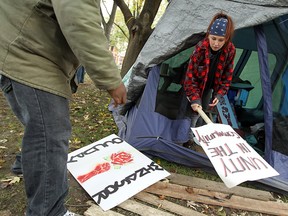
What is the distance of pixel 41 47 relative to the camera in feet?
4.15

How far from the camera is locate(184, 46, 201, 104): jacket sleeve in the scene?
279cm

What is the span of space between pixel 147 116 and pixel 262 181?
4.08 feet

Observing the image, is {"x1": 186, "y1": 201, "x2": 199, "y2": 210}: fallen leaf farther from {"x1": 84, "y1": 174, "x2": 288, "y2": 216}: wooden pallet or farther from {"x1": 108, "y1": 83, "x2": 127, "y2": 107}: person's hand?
{"x1": 108, "y1": 83, "x2": 127, "y2": 107}: person's hand

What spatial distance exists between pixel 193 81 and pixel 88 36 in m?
1.85

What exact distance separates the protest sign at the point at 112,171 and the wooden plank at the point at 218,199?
100 mm

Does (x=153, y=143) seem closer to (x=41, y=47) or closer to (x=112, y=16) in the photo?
(x=41, y=47)

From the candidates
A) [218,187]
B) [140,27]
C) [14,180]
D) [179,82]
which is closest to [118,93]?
[14,180]

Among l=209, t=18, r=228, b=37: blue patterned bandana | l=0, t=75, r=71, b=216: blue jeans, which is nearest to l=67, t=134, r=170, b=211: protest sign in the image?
l=0, t=75, r=71, b=216: blue jeans

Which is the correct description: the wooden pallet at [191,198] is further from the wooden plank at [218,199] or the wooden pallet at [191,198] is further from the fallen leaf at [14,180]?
the fallen leaf at [14,180]

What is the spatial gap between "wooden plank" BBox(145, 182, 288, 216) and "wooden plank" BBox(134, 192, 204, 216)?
74 mm

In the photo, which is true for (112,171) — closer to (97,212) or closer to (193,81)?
(97,212)

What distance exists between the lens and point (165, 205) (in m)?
2.22

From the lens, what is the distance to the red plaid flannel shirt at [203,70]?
2766 millimetres

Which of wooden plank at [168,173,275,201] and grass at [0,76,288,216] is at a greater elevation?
wooden plank at [168,173,275,201]
